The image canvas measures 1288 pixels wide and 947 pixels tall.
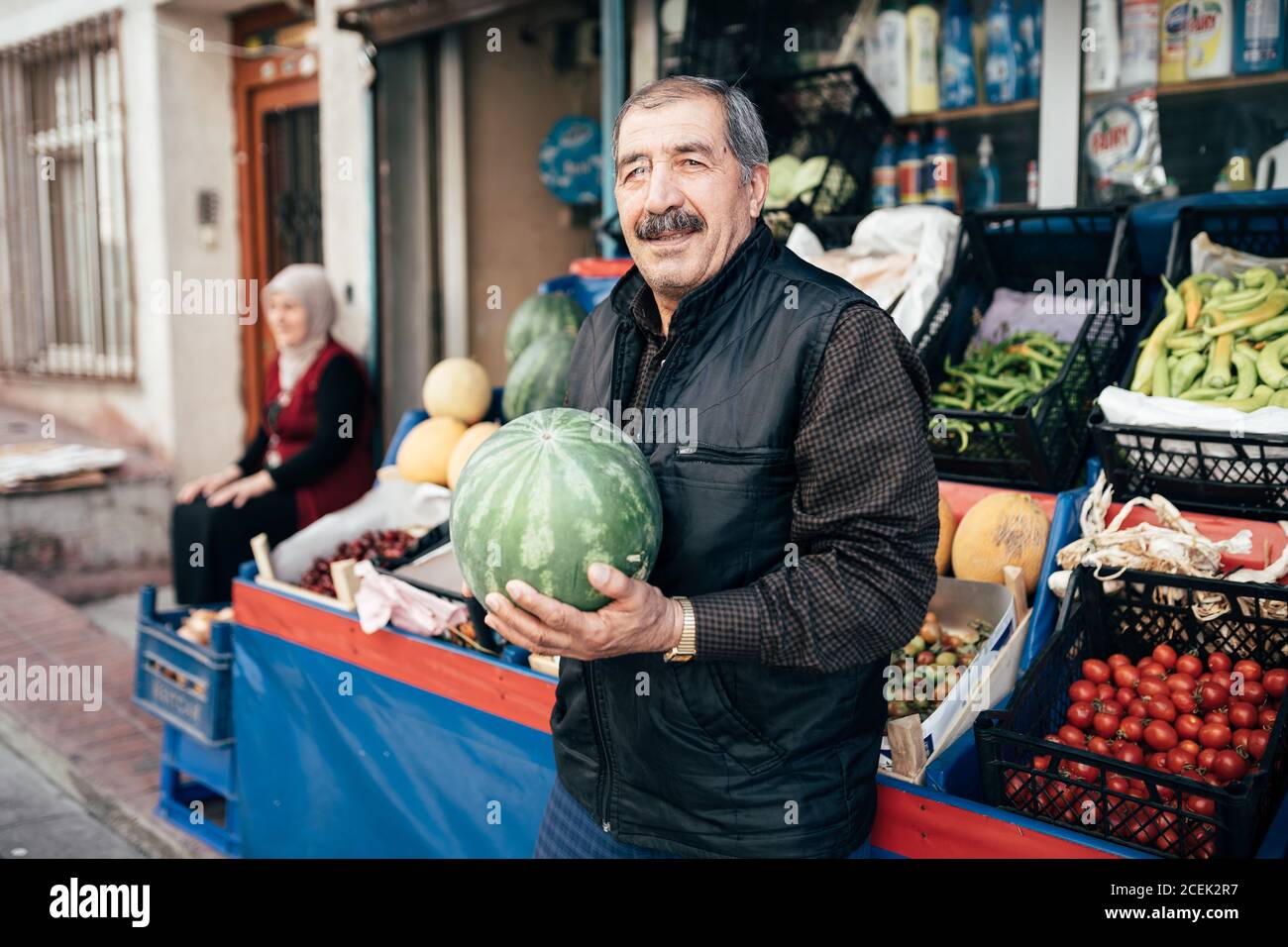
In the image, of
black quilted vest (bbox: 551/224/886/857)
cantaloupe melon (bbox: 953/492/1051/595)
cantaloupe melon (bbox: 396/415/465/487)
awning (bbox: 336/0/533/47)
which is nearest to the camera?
black quilted vest (bbox: 551/224/886/857)

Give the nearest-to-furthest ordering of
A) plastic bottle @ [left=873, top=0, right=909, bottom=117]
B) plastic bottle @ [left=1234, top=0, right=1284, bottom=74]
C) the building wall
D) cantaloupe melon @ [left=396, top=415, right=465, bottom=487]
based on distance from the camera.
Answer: plastic bottle @ [left=1234, top=0, right=1284, bottom=74] < cantaloupe melon @ [left=396, top=415, right=465, bottom=487] < plastic bottle @ [left=873, top=0, right=909, bottom=117] < the building wall

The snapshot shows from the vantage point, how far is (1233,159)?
386 cm

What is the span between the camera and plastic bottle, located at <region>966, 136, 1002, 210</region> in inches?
176

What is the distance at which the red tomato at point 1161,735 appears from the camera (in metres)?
2.13

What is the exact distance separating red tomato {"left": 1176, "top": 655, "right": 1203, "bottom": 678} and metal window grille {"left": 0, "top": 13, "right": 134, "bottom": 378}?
7.53 m

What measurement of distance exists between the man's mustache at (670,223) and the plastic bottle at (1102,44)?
3030 millimetres

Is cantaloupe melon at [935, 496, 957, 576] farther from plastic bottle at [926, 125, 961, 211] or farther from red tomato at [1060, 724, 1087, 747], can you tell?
plastic bottle at [926, 125, 961, 211]

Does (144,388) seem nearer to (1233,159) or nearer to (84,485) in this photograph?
(84,485)

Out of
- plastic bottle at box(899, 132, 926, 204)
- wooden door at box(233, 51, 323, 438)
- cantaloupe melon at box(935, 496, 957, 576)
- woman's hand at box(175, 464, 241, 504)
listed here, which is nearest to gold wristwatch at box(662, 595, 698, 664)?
cantaloupe melon at box(935, 496, 957, 576)

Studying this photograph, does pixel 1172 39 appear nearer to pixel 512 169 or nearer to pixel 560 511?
pixel 560 511

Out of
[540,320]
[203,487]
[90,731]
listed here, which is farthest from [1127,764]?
[90,731]

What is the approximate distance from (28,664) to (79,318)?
13.9 ft

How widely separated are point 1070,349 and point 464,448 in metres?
2.15
